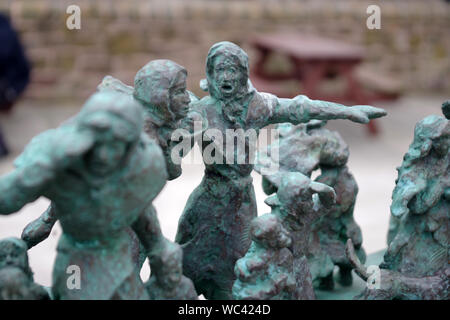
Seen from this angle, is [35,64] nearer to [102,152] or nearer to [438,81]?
[438,81]

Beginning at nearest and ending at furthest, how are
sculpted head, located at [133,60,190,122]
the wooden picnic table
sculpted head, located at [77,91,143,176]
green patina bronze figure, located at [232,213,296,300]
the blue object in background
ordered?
sculpted head, located at [77,91,143,176], green patina bronze figure, located at [232,213,296,300], sculpted head, located at [133,60,190,122], the wooden picnic table, the blue object in background

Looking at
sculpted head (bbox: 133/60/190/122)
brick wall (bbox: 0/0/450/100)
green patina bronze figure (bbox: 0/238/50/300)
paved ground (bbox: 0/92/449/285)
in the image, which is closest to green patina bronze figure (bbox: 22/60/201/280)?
sculpted head (bbox: 133/60/190/122)

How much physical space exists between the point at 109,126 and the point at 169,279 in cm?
55

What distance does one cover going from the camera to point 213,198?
2303 mm

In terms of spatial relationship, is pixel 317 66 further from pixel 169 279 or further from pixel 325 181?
pixel 169 279

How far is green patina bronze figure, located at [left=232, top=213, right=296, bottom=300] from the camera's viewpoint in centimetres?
190

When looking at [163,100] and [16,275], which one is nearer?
[16,275]

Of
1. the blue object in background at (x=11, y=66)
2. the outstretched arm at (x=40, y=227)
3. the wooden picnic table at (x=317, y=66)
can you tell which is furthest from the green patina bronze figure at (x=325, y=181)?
the blue object in background at (x=11, y=66)

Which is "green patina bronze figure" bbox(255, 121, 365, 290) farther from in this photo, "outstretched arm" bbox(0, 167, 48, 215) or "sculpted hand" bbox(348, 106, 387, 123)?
"outstretched arm" bbox(0, 167, 48, 215)

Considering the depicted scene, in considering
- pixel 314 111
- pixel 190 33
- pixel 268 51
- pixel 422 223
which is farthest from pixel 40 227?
pixel 190 33

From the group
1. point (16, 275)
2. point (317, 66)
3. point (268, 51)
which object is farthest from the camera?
point (268, 51)

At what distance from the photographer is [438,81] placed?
8.50m

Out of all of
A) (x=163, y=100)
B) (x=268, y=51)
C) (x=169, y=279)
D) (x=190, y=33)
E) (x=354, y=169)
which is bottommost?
(x=354, y=169)

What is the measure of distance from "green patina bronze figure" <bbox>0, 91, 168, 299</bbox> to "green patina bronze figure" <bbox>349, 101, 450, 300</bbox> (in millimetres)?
812
